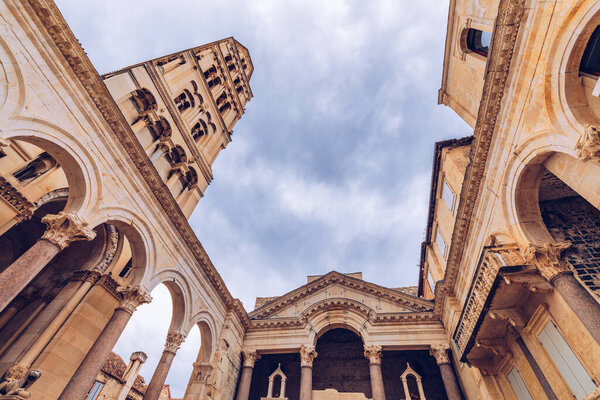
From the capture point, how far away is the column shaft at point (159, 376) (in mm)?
10764

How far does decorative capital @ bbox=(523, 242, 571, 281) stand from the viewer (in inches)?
280

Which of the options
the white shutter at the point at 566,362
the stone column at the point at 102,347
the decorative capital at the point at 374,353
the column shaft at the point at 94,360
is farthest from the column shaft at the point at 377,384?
the column shaft at the point at 94,360

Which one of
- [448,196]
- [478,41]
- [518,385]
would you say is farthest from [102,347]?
[478,41]

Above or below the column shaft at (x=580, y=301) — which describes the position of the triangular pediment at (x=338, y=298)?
above

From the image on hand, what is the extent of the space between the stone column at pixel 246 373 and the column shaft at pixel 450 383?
9727 millimetres

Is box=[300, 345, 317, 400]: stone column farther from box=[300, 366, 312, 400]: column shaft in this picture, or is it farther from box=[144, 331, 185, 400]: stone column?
box=[144, 331, 185, 400]: stone column

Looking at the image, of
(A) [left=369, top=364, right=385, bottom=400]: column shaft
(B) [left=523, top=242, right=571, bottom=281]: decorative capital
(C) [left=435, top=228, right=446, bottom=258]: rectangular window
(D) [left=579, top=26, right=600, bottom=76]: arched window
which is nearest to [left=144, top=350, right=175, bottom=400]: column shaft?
(A) [left=369, top=364, right=385, bottom=400]: column shaft

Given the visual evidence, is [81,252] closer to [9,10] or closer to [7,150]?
[7,150]

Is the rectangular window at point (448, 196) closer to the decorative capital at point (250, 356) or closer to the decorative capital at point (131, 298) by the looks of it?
the decorative capital at point (250, 356)

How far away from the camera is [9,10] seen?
704 cm

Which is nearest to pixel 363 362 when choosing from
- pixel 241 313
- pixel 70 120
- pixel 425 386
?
pixel 425 386

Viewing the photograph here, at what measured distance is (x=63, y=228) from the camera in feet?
26.0

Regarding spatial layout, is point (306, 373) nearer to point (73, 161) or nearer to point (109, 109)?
point (73, 161)

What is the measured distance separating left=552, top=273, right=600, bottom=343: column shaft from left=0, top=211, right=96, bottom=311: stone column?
12179mm
